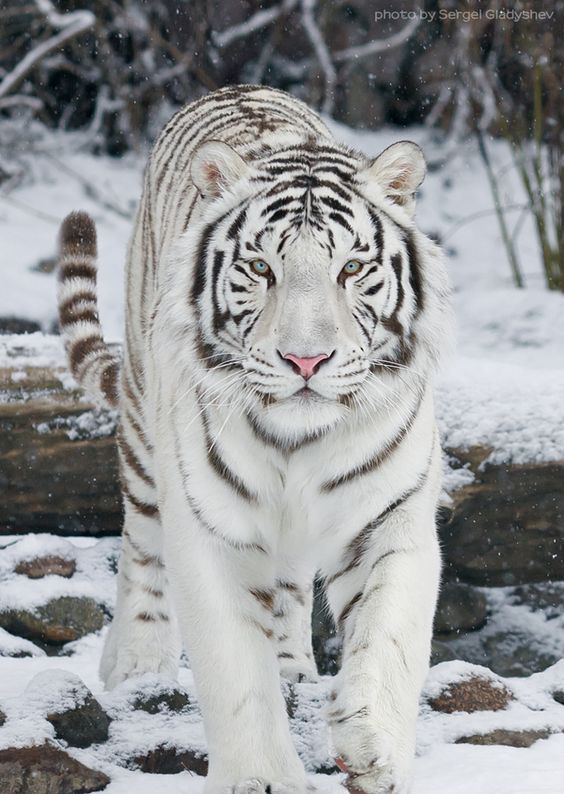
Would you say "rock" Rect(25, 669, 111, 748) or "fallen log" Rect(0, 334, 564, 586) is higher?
"fallen log" Rect(0, 334, 564, 586)

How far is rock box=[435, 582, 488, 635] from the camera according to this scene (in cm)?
418

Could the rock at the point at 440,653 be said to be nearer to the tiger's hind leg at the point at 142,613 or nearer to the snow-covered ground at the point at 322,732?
the snow-covered ground at the point at 322,732

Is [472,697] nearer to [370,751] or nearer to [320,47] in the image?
[370,751]

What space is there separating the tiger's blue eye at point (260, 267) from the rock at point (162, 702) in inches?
44.9

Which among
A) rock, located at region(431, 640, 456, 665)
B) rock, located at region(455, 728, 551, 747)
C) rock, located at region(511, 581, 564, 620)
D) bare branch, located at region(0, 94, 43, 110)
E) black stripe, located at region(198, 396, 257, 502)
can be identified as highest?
bare branch, located at region(0, 94, 43, 110)

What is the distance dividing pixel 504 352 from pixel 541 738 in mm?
3692

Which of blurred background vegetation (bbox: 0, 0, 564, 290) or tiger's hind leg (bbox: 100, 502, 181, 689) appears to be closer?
tiger's hind leg (bbox: 100, 502, 181, 689)

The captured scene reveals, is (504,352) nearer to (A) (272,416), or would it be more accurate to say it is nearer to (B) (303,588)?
(B) (303,588)

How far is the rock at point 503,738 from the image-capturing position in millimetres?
2932

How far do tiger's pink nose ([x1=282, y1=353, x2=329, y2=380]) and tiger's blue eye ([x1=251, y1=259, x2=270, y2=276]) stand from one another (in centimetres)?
24

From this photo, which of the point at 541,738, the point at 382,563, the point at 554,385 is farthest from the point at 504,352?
the point at 382,563

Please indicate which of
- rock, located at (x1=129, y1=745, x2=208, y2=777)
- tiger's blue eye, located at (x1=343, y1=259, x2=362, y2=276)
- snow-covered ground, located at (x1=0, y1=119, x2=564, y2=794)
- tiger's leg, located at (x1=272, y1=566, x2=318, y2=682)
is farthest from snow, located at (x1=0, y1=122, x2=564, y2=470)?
rock, located at (x1=129, y1=745, x2=208, y2=777)

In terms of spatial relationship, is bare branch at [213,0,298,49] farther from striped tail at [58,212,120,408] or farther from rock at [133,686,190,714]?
rock at [133,686,190,714]

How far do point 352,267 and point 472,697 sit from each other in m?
1.21
